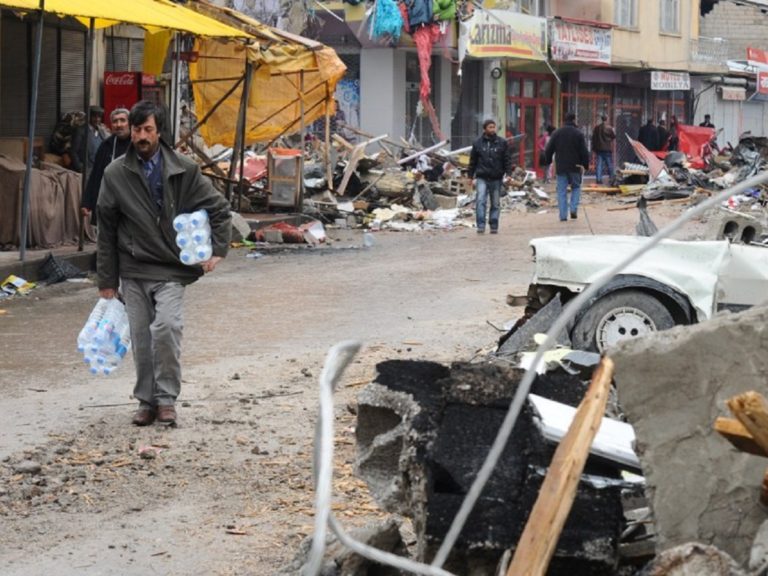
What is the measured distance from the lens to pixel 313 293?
14.2 meters

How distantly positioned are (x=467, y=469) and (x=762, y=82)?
4832cm

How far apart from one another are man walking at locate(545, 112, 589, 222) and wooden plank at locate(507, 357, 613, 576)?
68.7 feet

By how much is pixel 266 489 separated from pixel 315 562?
3907 millimetres

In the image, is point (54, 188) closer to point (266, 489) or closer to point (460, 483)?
point (266, 489)

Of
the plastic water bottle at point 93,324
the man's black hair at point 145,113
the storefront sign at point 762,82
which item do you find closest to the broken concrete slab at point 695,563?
the man's black hair at point 145,113

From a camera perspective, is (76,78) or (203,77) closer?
(76,78)

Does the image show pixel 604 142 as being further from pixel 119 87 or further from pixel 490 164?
pixel 119 87

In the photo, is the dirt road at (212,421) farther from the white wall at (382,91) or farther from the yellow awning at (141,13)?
the white wall at (382,91)

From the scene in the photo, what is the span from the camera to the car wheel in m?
9.13

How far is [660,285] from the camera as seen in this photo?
9.11 m

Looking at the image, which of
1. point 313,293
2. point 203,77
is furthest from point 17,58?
point 313,293

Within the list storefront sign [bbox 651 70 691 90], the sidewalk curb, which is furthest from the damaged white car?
storefront sign [bbox 651 70 691 90]

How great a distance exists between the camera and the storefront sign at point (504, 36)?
117 feet

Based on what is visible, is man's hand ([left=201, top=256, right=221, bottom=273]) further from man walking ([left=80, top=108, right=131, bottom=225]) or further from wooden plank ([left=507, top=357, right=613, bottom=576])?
man walking ([left=80, top=108, right=131, bottom=225])
